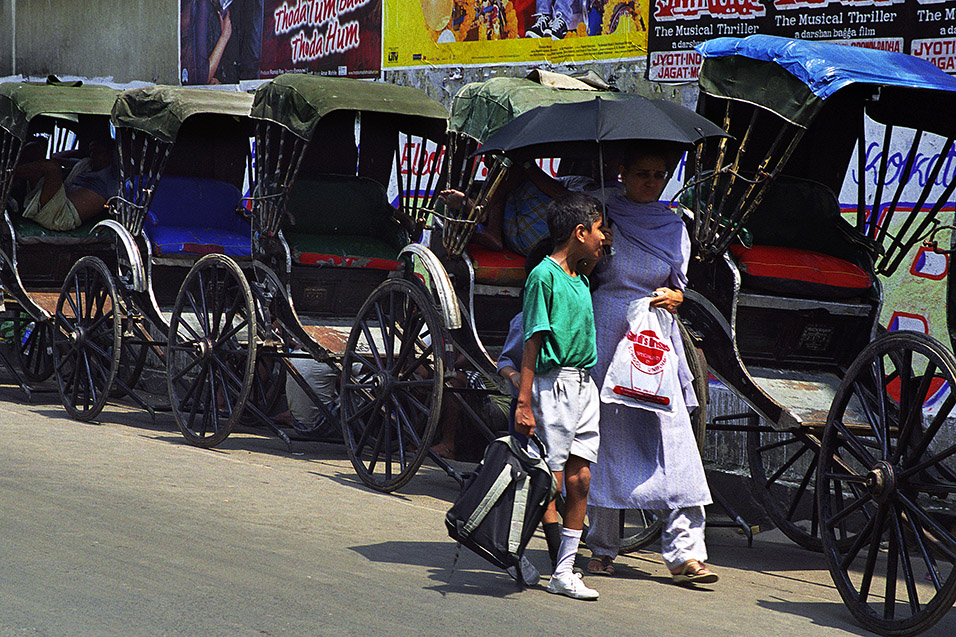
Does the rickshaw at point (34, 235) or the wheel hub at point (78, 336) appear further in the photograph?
the rickshaw at point (34, 235)

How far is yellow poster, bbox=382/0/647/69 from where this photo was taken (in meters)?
9.44

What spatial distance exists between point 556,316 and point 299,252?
3.36 metres

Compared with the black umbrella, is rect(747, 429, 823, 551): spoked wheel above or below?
below

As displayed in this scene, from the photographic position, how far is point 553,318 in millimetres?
4641

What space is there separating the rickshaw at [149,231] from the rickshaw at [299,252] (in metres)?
0.43

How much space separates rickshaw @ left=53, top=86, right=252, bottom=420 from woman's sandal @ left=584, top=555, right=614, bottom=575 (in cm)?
398

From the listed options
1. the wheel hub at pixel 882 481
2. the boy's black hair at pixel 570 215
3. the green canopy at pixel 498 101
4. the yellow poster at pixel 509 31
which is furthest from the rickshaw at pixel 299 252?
the wheel hub at pixel 882 481

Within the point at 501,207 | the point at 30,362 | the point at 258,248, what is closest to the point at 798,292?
the point at 501,207

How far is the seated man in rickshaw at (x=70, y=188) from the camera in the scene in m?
9.23

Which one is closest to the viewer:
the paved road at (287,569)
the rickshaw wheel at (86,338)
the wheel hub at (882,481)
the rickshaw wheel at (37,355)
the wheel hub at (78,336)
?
the paved road at (287,569)

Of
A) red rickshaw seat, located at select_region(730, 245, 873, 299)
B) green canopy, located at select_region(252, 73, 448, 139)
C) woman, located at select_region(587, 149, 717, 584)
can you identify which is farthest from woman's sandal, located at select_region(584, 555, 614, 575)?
green canopy, located at select_region(252, 73, 448, 139)

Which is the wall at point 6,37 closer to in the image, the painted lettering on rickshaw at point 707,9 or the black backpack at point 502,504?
the painted lettering on rickshaw at point 707,9

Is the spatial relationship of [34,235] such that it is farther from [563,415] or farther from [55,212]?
[563,415]

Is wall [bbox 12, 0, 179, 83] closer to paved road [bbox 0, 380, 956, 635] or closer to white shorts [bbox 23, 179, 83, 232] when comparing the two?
white shorts [bbox 23, 179, 83, 232]
